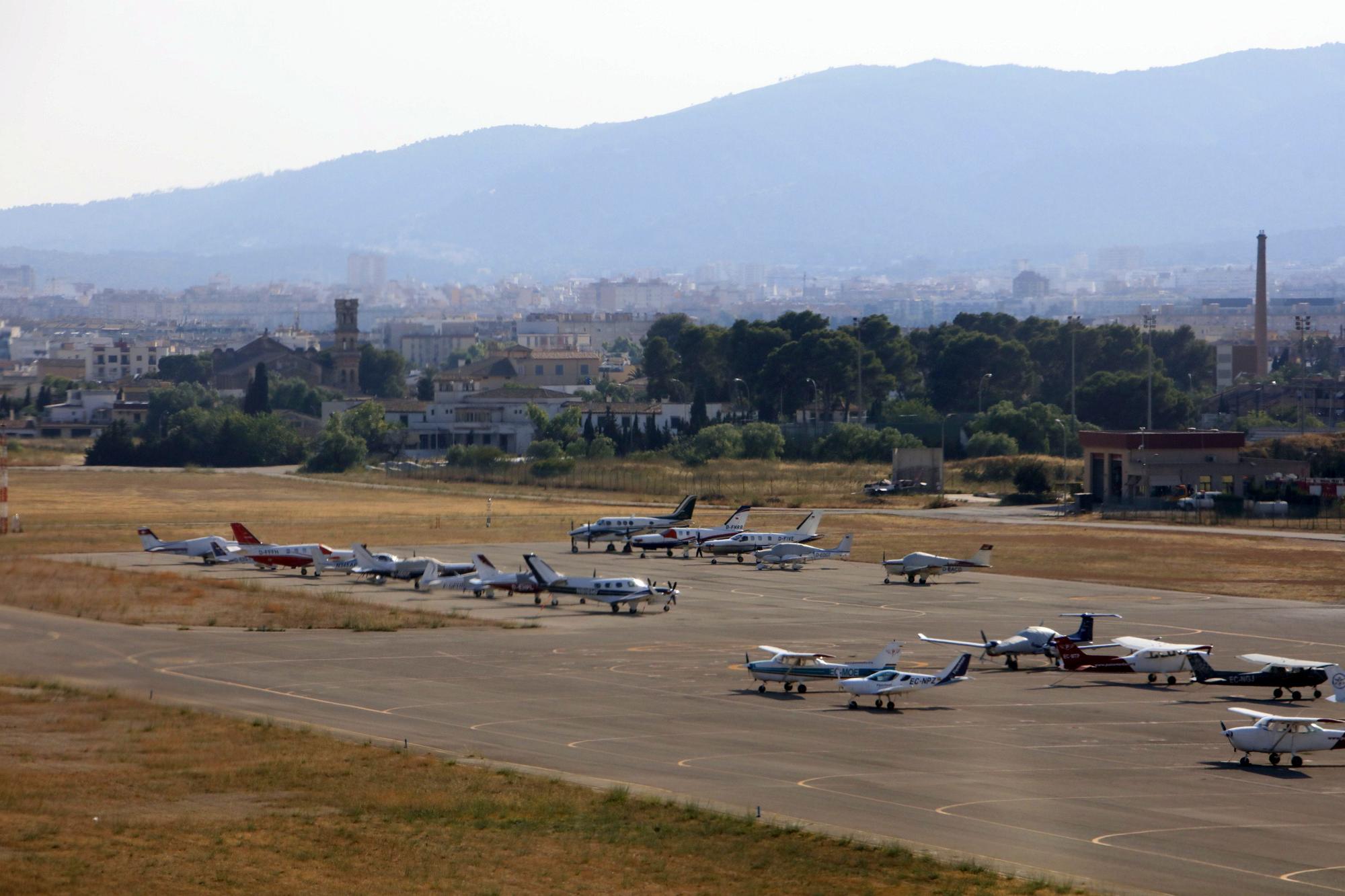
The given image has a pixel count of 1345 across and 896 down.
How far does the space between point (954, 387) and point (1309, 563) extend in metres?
113

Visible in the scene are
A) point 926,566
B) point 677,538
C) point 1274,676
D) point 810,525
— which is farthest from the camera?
point 677,538

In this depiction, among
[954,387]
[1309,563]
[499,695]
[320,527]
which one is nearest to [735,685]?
[499,695]

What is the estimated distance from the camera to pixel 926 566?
78062 mm

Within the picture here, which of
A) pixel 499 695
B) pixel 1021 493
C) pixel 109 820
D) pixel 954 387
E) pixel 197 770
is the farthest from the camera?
pixel 954 387

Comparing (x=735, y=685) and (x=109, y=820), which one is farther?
(x=735, y=685)

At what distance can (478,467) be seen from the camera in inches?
6201

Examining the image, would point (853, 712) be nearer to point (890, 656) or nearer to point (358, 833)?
point (890, 656)

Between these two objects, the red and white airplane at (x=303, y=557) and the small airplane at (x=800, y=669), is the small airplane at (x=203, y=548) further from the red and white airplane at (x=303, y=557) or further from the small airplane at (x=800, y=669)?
the small airplane at (x=800, y=669)

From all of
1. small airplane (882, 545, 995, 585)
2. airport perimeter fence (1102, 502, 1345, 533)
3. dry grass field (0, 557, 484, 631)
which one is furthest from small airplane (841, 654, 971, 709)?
airport perimeter fence (1102, 502, 1345, 533)

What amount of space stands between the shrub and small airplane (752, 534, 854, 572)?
7240cm

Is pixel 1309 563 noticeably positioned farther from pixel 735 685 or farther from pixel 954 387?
pixel 954 387

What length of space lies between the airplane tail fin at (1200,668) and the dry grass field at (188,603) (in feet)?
93.6

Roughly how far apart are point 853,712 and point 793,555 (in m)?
38.3

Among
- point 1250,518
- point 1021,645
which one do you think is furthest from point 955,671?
point 1250,518
